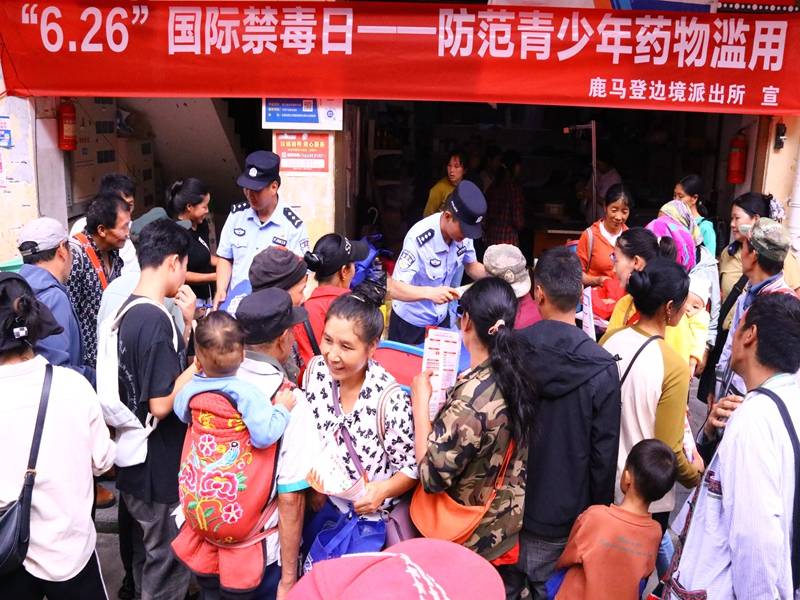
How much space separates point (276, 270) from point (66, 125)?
4.35 metres

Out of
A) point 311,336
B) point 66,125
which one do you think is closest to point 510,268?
point 311,336

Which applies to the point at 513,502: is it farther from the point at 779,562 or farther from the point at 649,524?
the point at 779,562

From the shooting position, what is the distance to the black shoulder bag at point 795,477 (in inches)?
91.9

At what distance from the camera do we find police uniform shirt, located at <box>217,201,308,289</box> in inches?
201

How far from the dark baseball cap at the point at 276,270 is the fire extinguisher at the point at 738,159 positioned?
16.5ft

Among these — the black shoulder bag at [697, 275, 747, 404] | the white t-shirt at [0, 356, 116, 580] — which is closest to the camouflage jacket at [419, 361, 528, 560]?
the white t-shirt at [0, 356, 116, 580]

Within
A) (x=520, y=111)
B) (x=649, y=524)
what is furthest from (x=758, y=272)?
(x=520, y=111)

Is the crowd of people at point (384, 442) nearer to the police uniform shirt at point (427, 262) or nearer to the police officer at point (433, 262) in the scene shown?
the police officer at point (433, 262)

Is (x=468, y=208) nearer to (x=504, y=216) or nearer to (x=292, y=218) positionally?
(x=292, y=218)

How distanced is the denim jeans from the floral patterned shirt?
65 cm

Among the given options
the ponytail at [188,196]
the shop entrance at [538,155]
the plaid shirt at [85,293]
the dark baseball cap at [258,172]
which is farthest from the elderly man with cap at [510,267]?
the shop entrance at [538,155]

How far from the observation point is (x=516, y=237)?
8.66 metres

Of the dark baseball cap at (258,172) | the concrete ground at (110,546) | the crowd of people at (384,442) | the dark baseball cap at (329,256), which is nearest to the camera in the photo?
the crowd of people at (384,442)

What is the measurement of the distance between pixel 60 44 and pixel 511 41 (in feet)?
12.2
